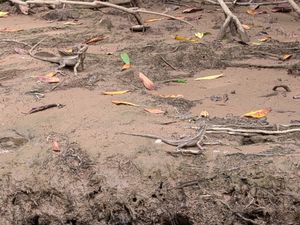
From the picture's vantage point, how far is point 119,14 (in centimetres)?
577

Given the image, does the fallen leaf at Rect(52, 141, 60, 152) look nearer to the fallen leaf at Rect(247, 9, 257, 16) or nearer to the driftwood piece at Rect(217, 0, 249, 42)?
the driftwood piece at Rect(217, 0, 249, 42)

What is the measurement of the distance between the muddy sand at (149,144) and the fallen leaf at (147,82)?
0.12ft

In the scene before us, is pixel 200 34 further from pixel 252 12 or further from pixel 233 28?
pixel 252 12

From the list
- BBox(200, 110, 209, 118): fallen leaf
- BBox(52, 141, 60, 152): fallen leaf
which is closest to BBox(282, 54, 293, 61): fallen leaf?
BBox(200, 110, 209, 118): fallen leaf

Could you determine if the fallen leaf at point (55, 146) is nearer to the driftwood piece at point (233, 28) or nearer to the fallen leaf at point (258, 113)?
the fallen leaf at point (258, 113)

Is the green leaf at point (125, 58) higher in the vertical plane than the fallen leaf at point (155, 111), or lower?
lower

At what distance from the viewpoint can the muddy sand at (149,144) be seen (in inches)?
117

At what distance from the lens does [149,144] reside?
10.5ft

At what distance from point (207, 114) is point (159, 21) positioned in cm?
219

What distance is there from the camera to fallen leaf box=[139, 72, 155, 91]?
159 inches

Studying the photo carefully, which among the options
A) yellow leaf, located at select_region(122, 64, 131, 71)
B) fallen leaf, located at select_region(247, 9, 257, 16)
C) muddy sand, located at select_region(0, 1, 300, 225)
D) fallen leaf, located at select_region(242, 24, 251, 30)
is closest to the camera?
muddy sand, located at select_region(0, 1, 300, 225)

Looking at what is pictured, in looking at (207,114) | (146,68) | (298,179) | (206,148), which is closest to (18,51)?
(146,68)

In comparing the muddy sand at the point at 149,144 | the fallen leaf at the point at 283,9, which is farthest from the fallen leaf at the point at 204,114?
the fallen leaf at the point at 283,9

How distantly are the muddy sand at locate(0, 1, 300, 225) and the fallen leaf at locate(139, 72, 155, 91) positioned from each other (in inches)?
1.4
